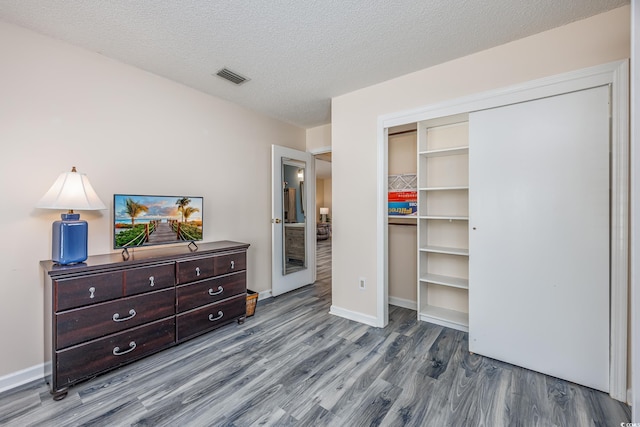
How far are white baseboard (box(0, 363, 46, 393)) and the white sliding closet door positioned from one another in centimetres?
340

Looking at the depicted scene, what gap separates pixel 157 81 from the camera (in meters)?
2.63

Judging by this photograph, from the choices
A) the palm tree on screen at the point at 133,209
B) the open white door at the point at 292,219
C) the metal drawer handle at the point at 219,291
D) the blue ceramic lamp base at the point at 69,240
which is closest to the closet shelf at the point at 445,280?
the open white door at the point at 292,219

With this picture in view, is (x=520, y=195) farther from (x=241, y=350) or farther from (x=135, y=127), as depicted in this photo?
(x=135, y=127)

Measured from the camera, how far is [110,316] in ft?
6.40

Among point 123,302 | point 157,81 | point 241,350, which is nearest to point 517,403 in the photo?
point 241,350

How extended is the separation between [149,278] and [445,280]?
111 inches

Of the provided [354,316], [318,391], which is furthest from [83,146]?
[354,316]

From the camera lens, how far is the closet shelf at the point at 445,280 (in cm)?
269

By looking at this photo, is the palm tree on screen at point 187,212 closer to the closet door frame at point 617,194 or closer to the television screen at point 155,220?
the television screen at point 155,220

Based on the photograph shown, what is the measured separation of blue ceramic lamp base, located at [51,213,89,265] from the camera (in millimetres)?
1827

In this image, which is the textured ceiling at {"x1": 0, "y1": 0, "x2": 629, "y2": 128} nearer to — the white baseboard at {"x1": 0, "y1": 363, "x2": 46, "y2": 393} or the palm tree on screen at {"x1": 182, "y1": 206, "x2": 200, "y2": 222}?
the palm tree on screen at {"x1": 182, "y1": 206, "x2": 200, "y2": 222}

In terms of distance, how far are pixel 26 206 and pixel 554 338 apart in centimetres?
398

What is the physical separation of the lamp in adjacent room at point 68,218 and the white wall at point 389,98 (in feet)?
7.38

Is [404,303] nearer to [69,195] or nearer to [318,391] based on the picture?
[318,391]
